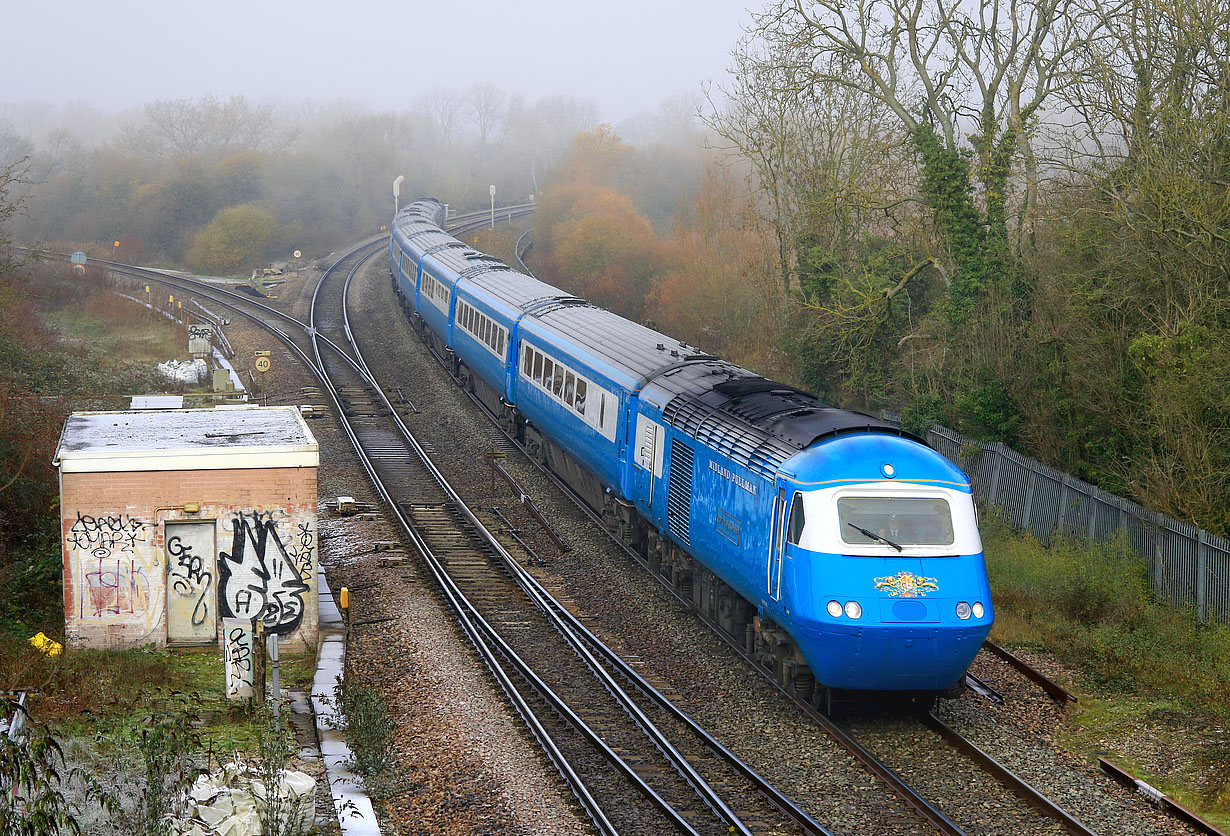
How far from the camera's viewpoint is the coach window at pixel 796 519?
1144 cm

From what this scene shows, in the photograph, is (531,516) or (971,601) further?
(531,516)

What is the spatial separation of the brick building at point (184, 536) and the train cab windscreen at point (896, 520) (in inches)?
260

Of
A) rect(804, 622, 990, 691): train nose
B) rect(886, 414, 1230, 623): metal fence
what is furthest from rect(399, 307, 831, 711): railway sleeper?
rect(886, 414, 1230, 623): metal fence

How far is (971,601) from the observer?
1113 centimetres

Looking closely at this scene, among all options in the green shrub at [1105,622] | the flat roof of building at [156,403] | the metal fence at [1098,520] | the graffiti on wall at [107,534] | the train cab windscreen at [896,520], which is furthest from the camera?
the flat roof of building at [156,403]

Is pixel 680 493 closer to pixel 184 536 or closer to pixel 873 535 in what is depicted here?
pixel 873 535

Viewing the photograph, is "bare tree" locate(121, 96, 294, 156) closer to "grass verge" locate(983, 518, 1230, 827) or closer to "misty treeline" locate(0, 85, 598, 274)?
"misty treeline" locate(0, 85, 598, 274)

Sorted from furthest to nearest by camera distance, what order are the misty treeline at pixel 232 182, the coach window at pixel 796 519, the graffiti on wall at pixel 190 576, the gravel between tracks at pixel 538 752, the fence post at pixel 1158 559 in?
the misty treeline at pixel 232 182 → the fence post at pixel 1158 559 → the graffiti on wall at pixel 190 576 → the coach window at pixel 796 519 → the gravel between tracks at pixel 538 752

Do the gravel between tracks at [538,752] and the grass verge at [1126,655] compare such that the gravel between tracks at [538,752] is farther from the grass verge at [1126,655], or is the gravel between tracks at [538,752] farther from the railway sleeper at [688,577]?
the grass verge at [1126,655]

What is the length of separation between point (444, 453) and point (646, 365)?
870 cm

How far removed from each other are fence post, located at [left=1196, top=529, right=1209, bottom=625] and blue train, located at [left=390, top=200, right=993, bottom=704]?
518 cm

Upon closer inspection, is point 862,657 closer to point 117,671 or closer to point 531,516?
point 117,671

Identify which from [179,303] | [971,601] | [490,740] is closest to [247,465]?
[490,740]

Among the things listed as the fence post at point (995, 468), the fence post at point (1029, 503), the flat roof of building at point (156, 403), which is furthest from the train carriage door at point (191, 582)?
the fence post at point (995, 468)
